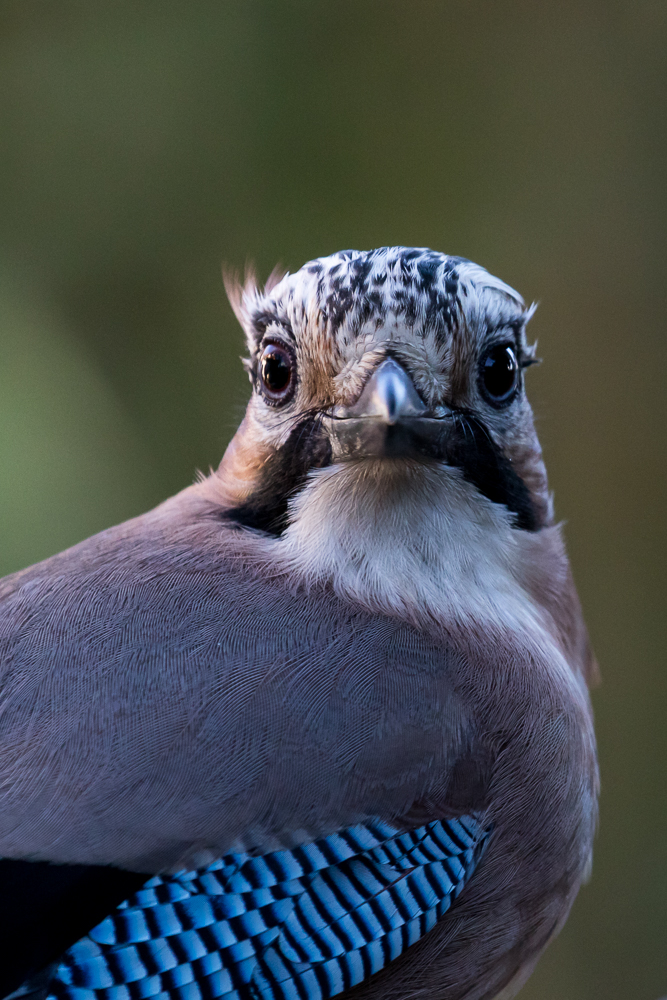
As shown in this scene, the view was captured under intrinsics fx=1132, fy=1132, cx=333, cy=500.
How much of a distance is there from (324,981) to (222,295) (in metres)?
3.87

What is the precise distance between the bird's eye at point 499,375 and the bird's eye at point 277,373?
41cm

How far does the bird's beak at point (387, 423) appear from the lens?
2.10 m

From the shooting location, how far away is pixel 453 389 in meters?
2.33

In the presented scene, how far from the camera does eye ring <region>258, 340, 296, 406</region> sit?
2.44 metres

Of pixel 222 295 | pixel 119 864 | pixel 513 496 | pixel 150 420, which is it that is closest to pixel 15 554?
pixel 150 420

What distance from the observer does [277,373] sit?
2482 mm

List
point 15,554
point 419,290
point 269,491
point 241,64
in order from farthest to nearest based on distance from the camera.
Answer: point 241,64, point 15,554, point 269,491, point 419,290

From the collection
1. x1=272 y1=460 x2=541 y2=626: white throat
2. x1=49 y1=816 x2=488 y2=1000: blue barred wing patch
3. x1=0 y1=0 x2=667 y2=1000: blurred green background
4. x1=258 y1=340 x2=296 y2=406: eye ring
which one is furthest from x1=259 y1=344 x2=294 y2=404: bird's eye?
x1=0 y1=0 x2=667 y2=1000: blurred green background

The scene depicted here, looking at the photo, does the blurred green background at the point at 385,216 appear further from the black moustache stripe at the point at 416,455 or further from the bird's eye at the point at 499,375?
the bird's eye at the point at 499,375

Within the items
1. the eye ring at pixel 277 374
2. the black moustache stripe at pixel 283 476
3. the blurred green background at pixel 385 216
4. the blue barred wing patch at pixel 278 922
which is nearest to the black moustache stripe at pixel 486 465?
the black moustache stripe at pixel 283 476

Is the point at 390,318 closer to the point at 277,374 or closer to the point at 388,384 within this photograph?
the point at 388,384

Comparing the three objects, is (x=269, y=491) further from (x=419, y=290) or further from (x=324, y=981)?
(x=324, y=981)

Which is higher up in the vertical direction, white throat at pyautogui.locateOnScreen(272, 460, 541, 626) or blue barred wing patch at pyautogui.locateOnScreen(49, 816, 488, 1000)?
white throat at pyautogui.locateOnScreen(272, 460, 541, 626)

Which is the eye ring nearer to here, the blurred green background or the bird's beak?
the bird's beak
